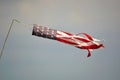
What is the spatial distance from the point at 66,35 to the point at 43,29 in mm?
979

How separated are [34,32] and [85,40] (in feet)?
6.98

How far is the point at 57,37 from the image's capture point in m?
7.29

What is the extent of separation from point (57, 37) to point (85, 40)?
1195mm

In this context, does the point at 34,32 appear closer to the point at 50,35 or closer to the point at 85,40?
the point at 50,35

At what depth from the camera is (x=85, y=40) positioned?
7555 mm

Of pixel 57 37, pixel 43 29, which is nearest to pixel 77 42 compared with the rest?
pixel 57 37

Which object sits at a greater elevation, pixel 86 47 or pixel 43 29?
pixel 43 29

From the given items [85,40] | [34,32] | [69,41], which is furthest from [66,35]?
[34,32]

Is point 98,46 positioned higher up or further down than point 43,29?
further down

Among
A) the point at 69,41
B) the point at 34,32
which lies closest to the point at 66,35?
the point at 69,41

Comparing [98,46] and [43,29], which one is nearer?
[43,29]

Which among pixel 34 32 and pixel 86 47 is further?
pixel 86 47

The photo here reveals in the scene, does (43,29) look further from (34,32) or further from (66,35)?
(66,35)

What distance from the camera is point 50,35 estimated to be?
717cm
